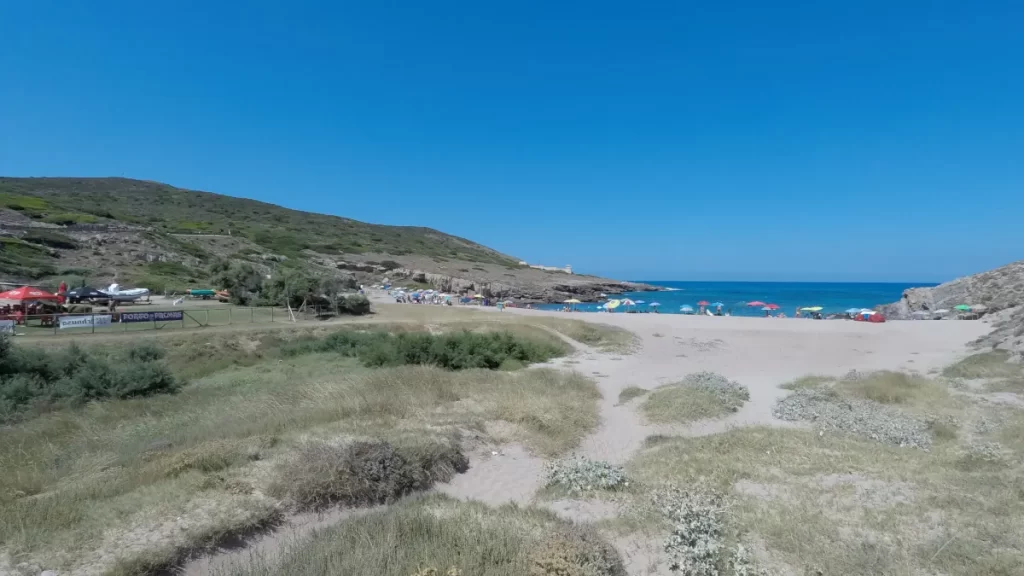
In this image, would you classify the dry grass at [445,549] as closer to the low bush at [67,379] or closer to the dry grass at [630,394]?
the dry grass at [630,394]

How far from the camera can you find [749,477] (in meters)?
7.97

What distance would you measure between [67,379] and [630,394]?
1661 centimetres

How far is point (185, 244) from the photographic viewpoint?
64250 millimetres

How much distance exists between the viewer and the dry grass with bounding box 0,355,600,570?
5598mm

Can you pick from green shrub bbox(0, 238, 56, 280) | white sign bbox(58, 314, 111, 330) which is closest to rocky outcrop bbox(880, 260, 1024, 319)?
white sign bbox(58, 314, 111, 330)

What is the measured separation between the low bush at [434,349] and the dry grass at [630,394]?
6212 mm

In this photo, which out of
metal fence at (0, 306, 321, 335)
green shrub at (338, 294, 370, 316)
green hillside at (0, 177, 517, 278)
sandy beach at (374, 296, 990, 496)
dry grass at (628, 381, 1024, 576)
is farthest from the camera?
green hillside at (0, 177, 517, 278)

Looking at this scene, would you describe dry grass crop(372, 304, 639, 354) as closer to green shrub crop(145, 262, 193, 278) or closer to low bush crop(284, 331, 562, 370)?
low bush crop(284, 331, 562, 370)

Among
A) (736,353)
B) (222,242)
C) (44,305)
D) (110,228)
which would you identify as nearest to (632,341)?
(736,353)

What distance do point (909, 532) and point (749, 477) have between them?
2305 millimetres

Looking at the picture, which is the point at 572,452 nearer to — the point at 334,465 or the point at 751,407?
the point at 334,465

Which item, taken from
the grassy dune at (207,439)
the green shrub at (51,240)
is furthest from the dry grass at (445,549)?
the green shrub at (51,240)

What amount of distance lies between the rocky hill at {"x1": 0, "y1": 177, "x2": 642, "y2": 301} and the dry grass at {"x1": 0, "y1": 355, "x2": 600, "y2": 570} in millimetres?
36431

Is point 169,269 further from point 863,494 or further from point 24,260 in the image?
point 863,494
